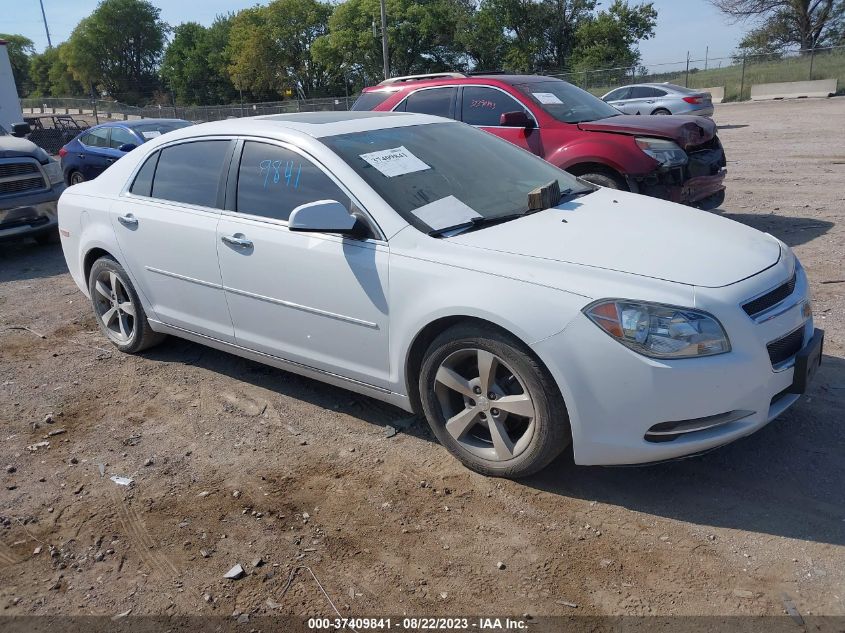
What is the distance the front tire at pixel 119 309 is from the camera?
5.21m

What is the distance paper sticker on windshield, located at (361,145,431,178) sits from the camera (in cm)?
391

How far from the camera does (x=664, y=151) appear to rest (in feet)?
23.3

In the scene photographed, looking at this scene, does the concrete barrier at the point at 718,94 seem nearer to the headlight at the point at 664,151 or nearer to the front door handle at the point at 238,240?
the headlight at the point at 664,151

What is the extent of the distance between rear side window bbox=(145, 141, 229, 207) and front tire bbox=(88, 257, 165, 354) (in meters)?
0.76

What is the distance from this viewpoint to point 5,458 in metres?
4.11

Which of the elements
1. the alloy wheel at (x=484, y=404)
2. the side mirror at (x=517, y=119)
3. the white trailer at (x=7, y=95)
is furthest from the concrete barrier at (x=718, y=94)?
the alloy wheel at (x=484, y=404)

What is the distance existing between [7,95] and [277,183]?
23.0 meters

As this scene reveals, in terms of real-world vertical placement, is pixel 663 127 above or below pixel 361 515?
above

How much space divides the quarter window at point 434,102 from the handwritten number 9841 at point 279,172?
4.39m

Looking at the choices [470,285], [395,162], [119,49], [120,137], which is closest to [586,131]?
[395,162]

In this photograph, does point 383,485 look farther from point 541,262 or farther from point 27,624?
point 27,624

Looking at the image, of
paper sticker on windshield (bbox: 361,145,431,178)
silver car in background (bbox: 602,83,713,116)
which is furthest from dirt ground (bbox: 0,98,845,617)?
silver car in background (bbox: 602,83,713,116)

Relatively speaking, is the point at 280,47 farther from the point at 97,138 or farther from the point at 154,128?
the point at 154,128

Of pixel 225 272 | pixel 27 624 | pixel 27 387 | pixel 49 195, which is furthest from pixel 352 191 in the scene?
pixel 49 195
